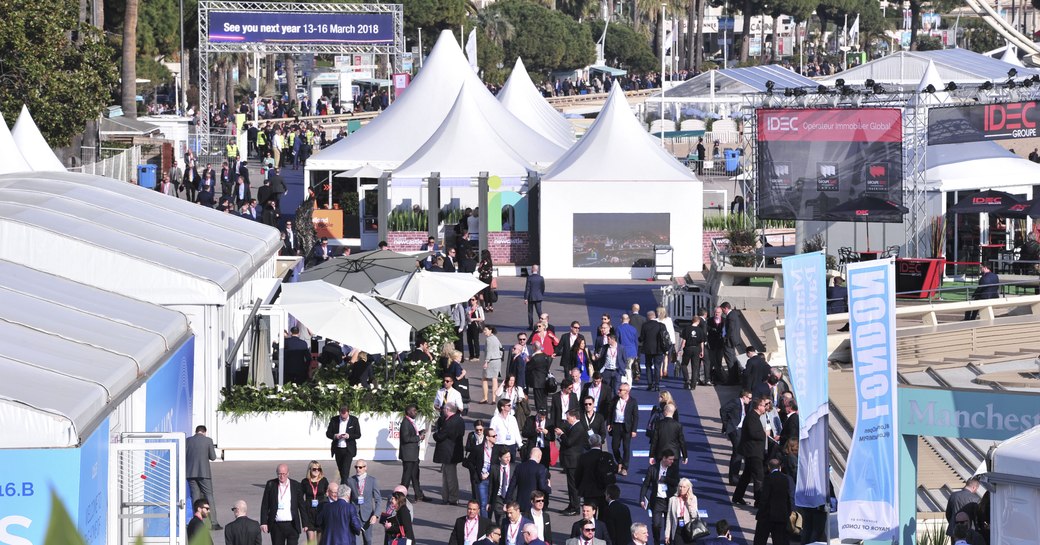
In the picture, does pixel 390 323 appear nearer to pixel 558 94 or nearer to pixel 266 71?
pixel 558 94

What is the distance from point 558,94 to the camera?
92938 mm

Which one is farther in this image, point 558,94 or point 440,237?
point 558,94

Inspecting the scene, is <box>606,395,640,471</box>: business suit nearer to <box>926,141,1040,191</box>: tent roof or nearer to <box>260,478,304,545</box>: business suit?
<box>260,478,304,545</box>: business suit

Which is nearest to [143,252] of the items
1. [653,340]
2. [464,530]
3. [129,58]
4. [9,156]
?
[464,530]

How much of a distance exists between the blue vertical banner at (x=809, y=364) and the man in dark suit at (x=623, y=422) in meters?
3.36

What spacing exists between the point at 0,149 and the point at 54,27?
38.5ft

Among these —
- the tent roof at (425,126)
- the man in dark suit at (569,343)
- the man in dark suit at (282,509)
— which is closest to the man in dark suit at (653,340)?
the man in dark suit at (569,343)

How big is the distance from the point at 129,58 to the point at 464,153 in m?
23.0

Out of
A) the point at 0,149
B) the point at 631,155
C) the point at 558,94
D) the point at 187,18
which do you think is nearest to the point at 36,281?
the point at 0,149

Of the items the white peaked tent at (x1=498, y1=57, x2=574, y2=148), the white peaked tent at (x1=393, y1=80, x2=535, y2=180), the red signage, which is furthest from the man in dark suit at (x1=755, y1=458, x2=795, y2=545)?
the white peaked tent at (x1=498, y1=57, x2=574, y2=148)

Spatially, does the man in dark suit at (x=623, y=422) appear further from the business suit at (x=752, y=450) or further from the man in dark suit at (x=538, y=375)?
the man in dark suit at (x=538, y=375)

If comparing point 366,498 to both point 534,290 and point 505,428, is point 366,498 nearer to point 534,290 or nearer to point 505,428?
point 505,428

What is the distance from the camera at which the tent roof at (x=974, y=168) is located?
3338cm

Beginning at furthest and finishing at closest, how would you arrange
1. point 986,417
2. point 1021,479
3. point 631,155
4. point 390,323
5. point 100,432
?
1. point 631,155
2. point 390,323
3. point 100,432
4. point 986,417
5. point 1021,479
